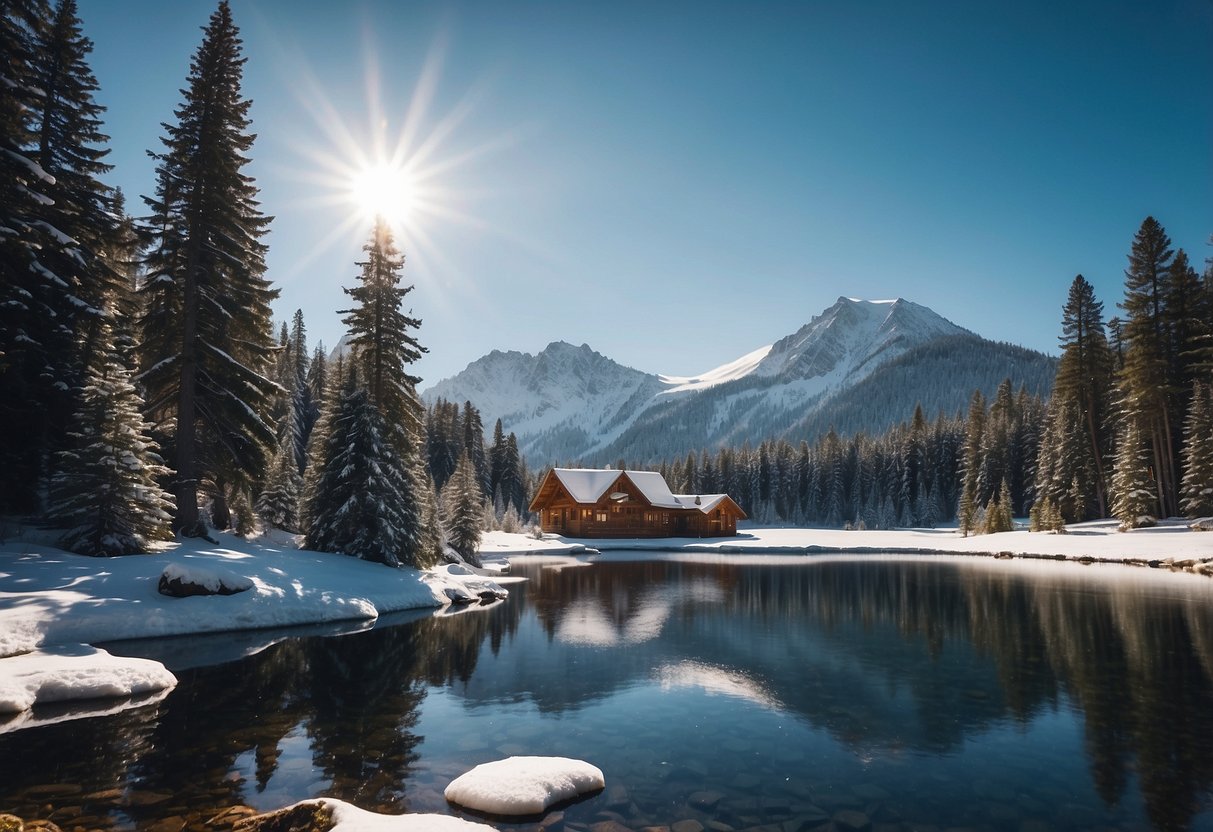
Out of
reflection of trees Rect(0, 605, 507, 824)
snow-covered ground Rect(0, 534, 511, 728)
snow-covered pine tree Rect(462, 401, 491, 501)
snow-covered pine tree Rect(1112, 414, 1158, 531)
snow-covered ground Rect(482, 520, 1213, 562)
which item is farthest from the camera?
snow-covered pine tree Rect(462, 401, 491, 501)

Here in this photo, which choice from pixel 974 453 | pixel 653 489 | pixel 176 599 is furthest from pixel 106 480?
pixel 974 453

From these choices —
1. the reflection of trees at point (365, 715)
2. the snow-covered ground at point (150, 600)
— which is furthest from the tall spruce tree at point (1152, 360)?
the reflection of trees at point (365, 715)

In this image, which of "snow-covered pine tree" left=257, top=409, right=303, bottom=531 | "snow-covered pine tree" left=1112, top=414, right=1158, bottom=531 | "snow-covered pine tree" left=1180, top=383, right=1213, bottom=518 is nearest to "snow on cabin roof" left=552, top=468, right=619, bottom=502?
"snow-covered pine tree" left=257, top=409, right=303, bottom=531

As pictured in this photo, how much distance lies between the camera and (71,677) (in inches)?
487

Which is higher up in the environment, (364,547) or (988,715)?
(364,547)

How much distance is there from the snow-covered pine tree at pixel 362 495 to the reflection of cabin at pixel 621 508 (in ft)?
150

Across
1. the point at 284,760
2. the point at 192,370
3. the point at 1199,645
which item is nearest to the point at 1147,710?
the point at 1199,645

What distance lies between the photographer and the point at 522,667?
53.2ft

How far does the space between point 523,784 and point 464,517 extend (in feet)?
112

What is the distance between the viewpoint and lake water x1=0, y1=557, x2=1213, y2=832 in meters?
8.37

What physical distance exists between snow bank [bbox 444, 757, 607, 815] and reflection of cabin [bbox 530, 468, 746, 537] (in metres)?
65.4

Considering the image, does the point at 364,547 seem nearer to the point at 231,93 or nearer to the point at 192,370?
the point at 192,370

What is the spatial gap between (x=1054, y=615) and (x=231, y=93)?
37.4 metres

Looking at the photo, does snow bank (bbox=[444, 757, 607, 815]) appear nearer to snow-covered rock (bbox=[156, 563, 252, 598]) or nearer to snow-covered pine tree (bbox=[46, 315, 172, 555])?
snow-covered rock (bbox=[156, 563, 252, 598])
